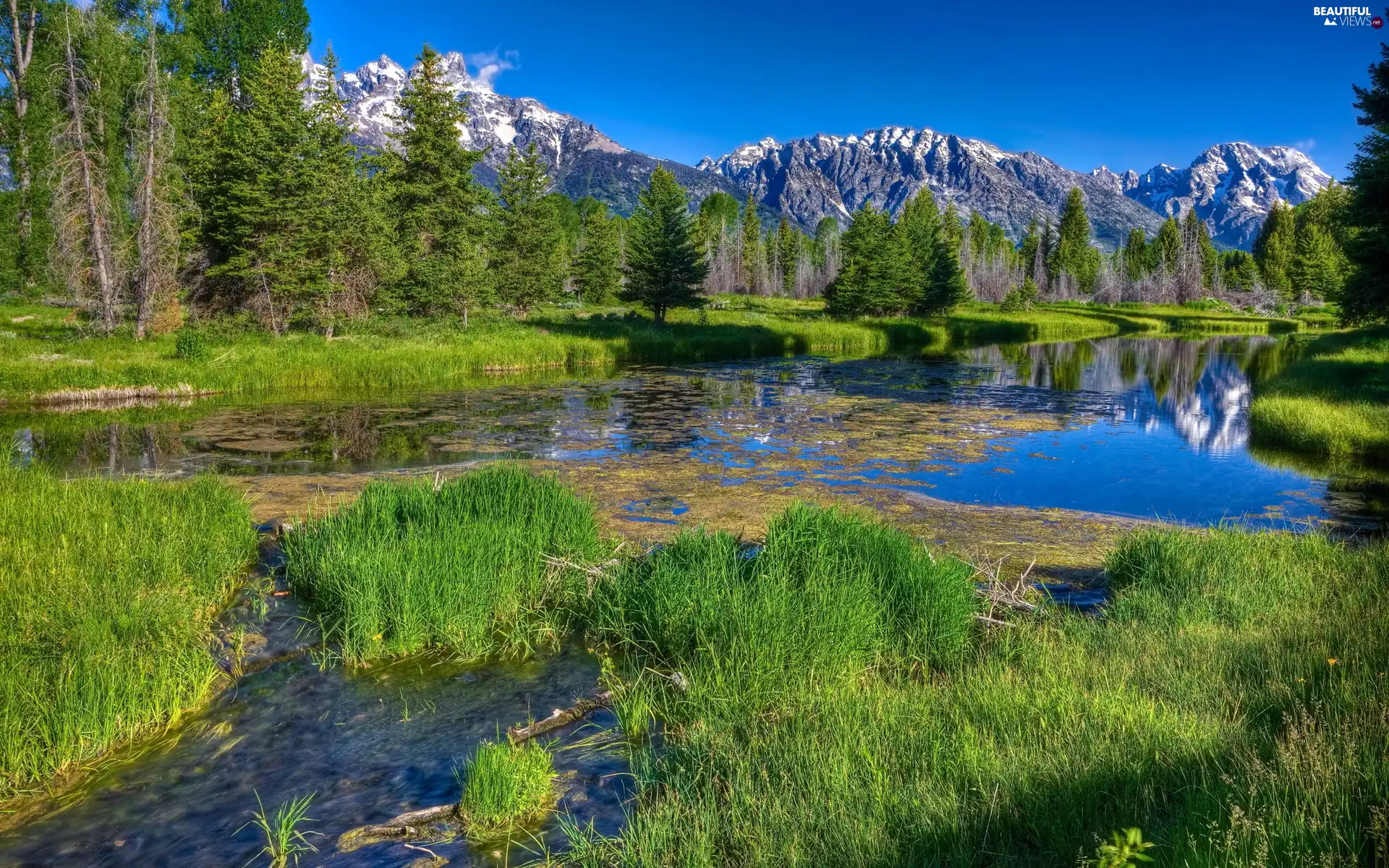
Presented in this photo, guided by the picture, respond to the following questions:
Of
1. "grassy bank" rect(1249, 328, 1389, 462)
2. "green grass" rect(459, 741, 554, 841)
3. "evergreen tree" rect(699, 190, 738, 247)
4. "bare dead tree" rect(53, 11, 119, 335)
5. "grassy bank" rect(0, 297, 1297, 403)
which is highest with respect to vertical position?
"evergreen tree" rect(699, 190, 738, 247)

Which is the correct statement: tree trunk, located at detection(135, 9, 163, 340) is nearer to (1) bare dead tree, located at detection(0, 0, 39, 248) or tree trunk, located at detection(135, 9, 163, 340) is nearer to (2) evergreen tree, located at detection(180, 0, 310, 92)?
(1) bare dead tree, located at detection(0, 0, 39, 248)

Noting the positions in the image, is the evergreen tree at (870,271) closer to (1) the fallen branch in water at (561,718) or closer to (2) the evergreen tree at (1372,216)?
(2) the evergreen tree at (1372,216)

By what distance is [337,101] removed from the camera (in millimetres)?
32750

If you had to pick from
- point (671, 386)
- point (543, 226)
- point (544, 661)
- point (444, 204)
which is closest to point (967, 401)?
point (671, 386)

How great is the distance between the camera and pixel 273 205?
27.8 metres


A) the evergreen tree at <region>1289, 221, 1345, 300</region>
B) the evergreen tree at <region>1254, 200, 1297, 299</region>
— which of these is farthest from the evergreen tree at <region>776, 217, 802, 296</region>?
the evergreen tree at <region>1254, 200, 1297, 299</region>

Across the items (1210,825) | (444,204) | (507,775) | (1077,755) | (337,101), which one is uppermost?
(337,101)

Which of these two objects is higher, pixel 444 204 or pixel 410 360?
pixel 444 204

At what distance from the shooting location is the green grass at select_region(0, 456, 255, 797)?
468cm

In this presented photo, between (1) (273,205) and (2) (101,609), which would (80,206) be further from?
(2) (101,609)

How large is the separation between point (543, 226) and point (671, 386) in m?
21.0

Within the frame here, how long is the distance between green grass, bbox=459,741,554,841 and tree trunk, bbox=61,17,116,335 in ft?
88.4

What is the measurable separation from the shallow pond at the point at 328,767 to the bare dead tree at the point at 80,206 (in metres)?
24.5

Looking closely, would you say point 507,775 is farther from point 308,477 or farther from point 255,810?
point 308,477
